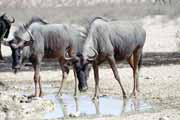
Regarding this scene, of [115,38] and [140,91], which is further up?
[115,38]

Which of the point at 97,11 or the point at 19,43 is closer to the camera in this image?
the point at 19,43

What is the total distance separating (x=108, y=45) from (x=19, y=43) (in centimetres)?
218

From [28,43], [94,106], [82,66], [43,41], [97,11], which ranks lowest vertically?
[97,11]

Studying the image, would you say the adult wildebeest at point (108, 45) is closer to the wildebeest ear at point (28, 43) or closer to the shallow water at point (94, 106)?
the shallow water at point (94, 106)

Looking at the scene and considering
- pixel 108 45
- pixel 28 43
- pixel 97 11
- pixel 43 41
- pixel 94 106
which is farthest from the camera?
pixel 97 11

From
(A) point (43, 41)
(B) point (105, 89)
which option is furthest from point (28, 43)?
(B) point (105, 89)

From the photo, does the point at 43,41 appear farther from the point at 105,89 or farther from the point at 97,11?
the point at 97,11

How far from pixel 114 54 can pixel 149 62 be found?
400 inches

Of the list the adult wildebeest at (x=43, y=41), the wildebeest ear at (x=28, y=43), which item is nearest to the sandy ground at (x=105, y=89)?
the adult wildebeest at (x=43, y=41)

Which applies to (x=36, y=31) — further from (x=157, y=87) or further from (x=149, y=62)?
(x=149, y=62)

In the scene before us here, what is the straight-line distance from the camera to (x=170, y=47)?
33.5 metres

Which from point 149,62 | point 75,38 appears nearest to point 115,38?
point 75,38

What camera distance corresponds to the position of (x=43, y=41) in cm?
1655

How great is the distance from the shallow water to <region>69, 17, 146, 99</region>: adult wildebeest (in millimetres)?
378
